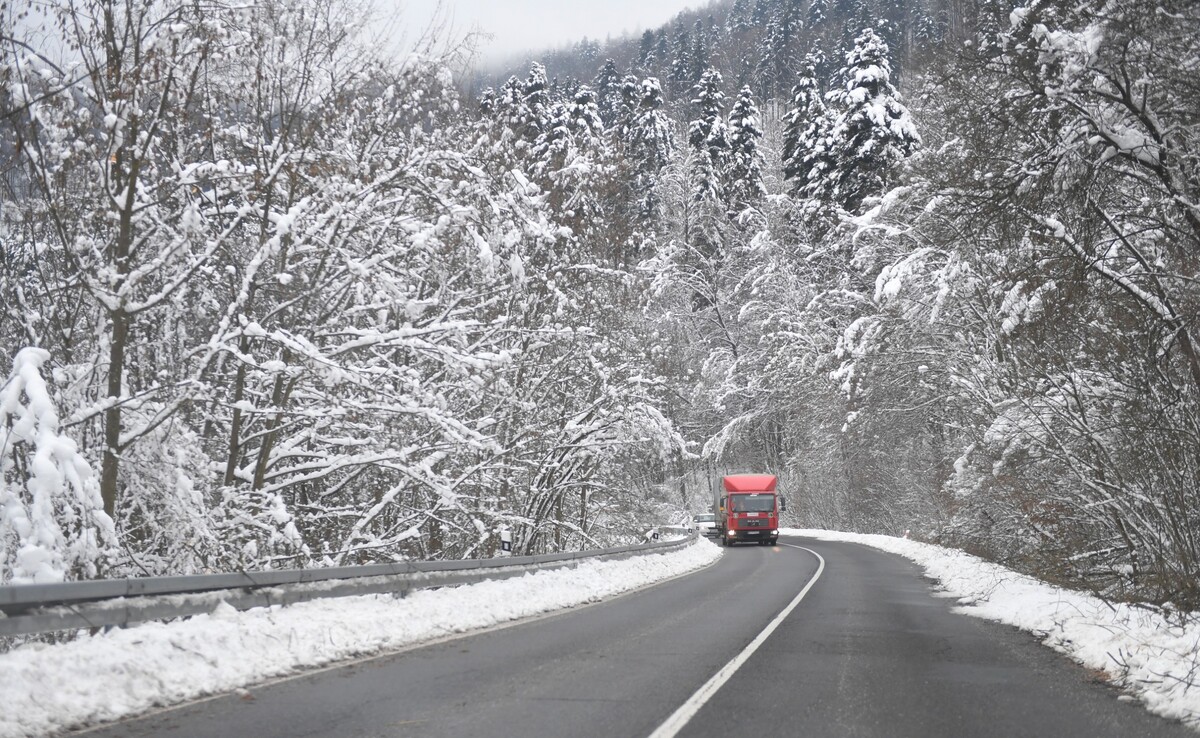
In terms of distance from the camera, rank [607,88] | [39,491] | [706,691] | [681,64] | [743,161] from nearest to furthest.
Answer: [39,491] < [706,691] < [743,161] < [607,88] < [681,64]

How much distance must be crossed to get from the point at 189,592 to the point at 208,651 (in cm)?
102

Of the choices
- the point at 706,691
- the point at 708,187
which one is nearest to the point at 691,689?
the point at 706,691

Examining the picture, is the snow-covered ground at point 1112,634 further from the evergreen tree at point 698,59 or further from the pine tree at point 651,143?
the evergreen tree at point 698,59

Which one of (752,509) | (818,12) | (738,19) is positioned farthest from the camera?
(738,19)

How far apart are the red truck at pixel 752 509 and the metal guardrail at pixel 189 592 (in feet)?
102

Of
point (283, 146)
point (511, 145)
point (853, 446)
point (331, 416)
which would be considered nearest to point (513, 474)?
point (511, 145)

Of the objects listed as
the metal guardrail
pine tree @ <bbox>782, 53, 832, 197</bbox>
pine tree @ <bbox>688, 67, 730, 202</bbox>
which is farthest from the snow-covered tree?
pine tree @ <bbox>688, 67, 730, 202</bbox>

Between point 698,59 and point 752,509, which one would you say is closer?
point 752,509

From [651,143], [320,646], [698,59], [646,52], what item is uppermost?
[646,52]

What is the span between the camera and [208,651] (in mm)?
8008

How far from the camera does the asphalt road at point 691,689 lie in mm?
6793

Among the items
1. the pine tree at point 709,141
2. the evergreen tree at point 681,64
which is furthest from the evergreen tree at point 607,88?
the pine tree at point 709,141

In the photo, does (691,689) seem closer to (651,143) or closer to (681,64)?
(651,143)

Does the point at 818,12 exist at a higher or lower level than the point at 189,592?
higher
